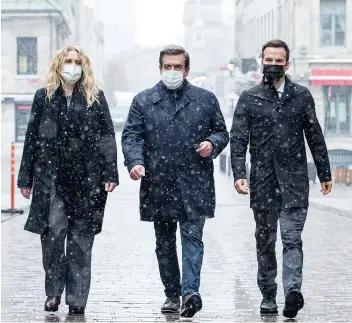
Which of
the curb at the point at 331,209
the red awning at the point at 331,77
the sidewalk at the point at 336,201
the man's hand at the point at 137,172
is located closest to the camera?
the man's hand at the point at 137,172

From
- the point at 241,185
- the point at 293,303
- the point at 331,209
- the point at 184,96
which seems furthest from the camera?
the point at 331,209

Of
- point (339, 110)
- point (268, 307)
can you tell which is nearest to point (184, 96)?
point (268, 307)

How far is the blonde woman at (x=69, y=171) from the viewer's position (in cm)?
870

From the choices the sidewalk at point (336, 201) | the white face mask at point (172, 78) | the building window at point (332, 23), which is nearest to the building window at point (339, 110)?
the building window at point (332, 23)

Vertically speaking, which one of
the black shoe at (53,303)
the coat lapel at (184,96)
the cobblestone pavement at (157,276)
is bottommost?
the cobblestone pavement at (157,276)

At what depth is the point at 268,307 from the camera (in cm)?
870

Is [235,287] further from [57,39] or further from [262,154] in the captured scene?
[57,39]

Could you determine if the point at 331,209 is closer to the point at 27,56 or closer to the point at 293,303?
the point at 293,303

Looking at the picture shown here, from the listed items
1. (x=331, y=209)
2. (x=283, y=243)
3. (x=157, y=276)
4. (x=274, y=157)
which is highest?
(x=274, y=157)

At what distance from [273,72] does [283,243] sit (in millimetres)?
1274

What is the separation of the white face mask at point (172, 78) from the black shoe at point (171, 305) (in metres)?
1.60

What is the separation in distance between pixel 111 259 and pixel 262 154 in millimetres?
4785

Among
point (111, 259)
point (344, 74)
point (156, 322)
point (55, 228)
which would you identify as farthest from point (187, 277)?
point (344, 74)

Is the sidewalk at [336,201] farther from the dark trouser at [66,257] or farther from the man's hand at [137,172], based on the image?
the man's hand at [137,172]
